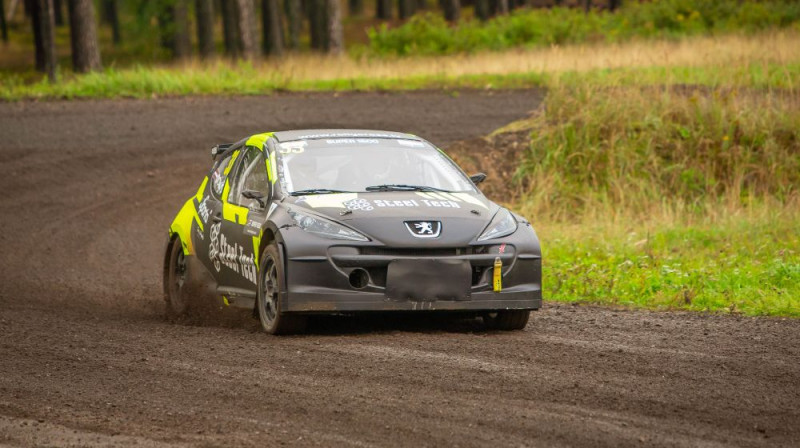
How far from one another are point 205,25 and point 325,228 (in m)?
40.4

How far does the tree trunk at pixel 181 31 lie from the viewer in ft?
170

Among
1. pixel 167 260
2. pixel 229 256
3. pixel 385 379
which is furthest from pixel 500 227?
pixel 167 260

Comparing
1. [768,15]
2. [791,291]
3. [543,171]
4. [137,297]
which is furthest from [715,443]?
[768,15]

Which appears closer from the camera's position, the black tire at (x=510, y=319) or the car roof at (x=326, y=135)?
the black tire at (x=510, y=319)

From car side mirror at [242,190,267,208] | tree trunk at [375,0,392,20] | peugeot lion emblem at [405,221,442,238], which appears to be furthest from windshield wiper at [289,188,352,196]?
tree trunk at [375,0,392,20]

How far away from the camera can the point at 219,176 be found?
1171cm

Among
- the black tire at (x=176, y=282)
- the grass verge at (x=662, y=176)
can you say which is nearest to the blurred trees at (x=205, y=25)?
the grass verge at (x=662, y=176)

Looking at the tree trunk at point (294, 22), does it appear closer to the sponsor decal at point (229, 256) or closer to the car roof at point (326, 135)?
the car roof at point (326, 135)

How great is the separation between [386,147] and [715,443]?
539cm

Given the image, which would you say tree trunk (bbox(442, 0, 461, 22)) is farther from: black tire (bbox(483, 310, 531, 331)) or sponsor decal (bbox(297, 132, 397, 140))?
black tire (bbox(483, 310, 531, 331))

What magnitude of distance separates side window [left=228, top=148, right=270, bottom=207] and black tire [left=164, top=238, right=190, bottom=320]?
1.05 m

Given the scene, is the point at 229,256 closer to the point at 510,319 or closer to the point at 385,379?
the point at 510,319

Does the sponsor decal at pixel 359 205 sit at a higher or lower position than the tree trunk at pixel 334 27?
higher

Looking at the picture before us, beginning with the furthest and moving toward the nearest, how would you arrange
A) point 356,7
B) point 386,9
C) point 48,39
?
1. point 356,7
2. point 386,9
3. point 48,39
